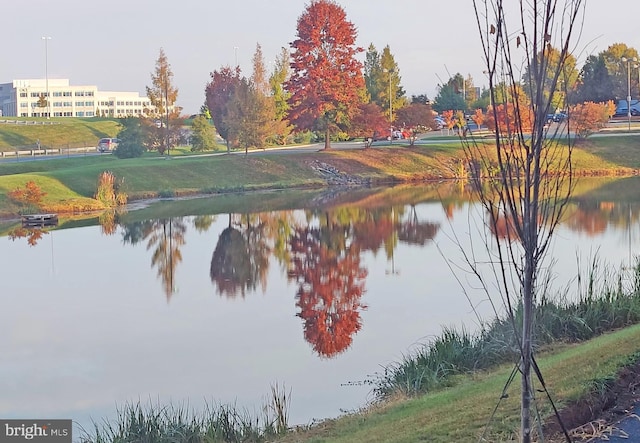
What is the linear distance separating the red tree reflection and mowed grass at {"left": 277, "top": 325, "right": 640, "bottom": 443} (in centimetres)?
447

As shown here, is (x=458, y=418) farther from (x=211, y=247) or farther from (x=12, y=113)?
(x=12, y=113)

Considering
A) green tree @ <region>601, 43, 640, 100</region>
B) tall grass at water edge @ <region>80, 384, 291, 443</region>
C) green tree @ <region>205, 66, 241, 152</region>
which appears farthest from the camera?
green tree @ <region>601, 43, 640, 100</region>

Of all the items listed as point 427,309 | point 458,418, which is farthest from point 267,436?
point 427,309

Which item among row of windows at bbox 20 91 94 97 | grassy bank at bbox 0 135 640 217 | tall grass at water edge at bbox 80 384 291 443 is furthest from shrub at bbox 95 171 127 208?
row of windows at bbox 20 91 94 97

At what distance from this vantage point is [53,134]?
82375 mm

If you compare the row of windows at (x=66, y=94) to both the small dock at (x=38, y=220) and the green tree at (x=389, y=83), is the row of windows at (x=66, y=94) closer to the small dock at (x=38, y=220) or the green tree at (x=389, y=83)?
the green tree at (x=389, y=83)

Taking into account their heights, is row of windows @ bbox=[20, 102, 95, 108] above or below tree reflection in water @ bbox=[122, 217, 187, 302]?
above

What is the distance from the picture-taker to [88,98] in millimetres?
147125


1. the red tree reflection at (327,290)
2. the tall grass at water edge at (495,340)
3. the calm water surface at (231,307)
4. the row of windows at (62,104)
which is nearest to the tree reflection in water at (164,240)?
the calm water surface at (231,307)

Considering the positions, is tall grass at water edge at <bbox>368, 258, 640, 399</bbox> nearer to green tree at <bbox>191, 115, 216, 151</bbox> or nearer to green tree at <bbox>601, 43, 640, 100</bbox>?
green tree at <bbox>191, 115, 216, 151</bbox>

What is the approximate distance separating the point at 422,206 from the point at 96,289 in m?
20.2

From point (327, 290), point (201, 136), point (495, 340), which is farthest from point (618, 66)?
point (495, 340)

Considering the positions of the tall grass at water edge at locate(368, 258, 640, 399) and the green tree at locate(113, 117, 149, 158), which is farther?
the green tree at locate(113, 117, 149, 158)

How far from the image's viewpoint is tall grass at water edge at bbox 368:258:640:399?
11.8 m
